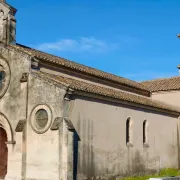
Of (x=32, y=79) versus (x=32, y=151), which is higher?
(x=32, y=79)

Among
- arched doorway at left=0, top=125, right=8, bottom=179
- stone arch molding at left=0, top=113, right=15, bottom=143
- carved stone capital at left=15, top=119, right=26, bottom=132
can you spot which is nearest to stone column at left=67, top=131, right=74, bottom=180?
carved stone capital at left=15, top=119, right=26, bottom=132

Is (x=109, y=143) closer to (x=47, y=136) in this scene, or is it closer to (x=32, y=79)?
(x=47, y=136)

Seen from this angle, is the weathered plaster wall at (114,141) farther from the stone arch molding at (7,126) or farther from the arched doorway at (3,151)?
the arched doorway at (3,151)

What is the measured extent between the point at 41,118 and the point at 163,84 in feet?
53.2

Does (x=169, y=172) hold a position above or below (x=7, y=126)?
below

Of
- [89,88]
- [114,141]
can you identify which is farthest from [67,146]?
[114,141]

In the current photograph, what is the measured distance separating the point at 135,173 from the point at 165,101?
32.3ft

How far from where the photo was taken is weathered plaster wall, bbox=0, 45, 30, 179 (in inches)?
669

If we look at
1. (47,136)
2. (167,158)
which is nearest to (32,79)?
(47,136)

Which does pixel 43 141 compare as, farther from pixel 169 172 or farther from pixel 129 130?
pixel 169 172

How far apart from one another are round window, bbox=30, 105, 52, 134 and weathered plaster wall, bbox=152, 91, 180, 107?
1493cm

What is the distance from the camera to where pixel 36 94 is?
663 inches

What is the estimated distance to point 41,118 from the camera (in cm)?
1655

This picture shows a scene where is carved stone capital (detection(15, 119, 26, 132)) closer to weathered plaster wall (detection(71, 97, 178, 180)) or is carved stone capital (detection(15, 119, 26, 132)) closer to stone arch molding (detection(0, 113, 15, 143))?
stone arch molding (detection(0, 113, 15, 143))
